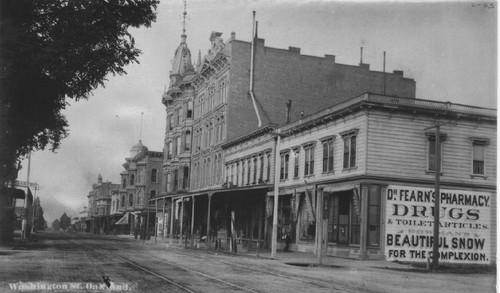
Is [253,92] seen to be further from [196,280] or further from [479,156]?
[196,280]

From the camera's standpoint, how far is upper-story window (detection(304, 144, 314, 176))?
Answer: 3500 centimetres

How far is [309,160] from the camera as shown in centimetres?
3534

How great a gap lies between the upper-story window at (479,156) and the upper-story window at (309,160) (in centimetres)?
895

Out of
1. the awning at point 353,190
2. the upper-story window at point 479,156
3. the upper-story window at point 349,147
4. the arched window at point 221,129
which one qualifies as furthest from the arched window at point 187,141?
the upper-story window at point 479,156

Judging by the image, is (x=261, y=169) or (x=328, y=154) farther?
(x=261, y=169)

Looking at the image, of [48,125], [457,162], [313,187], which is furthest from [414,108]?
[48,125]

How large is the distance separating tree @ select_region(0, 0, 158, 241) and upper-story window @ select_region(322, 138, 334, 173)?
50.7 ft

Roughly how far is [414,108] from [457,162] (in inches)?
137

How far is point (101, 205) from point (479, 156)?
110 meters

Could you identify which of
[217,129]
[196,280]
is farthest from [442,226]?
[217,129]

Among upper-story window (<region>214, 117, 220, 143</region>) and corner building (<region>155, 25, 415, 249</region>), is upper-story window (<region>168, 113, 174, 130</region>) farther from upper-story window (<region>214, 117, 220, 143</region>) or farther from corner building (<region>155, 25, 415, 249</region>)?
upper-story window (<region>214, 117, 220, 143</region>)

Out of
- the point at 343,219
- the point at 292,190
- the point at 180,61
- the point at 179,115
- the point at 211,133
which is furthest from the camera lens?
the point at 180,61

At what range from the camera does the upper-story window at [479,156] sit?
98.9 ft

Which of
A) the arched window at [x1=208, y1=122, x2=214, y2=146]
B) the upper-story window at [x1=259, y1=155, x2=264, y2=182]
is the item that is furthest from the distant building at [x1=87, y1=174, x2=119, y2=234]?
the upper-story window at [x1=259, y1=155, x2=264, y2=182]
